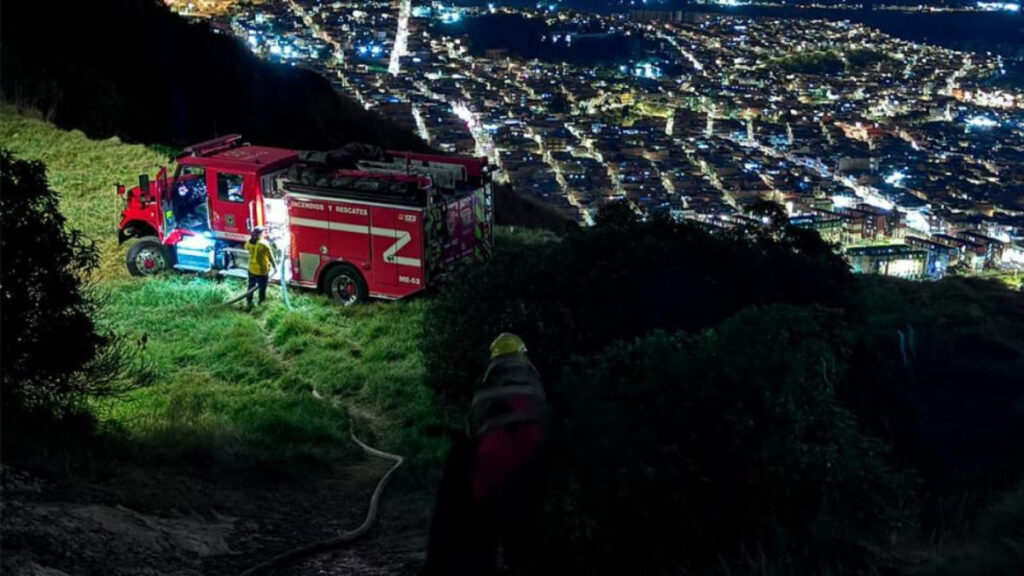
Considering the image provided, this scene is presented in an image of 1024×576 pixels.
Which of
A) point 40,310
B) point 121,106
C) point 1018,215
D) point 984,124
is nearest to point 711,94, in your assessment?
point 984,124

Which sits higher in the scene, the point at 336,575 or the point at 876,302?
the point at 876,302

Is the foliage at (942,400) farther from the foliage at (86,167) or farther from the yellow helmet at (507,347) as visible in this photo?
the foliage at (86,167)

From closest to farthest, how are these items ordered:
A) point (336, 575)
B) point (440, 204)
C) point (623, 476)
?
point (623, 476), point (336, 575), point (440, 204)

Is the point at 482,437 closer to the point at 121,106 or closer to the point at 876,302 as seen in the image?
the point at 876,302

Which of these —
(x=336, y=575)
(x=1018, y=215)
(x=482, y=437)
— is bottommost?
(x=1018, y=215)

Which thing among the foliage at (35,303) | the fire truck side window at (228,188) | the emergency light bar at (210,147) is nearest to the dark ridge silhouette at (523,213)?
the emergency light bar at (210,147)

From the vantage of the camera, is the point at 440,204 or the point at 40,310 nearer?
the point at 40,310

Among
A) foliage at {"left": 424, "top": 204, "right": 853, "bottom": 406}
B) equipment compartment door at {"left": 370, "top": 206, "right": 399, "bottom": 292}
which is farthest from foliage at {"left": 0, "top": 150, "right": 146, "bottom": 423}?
equipment compartment door at {"left": 370, "top": 206, "right": 399, "bottom": 292}
